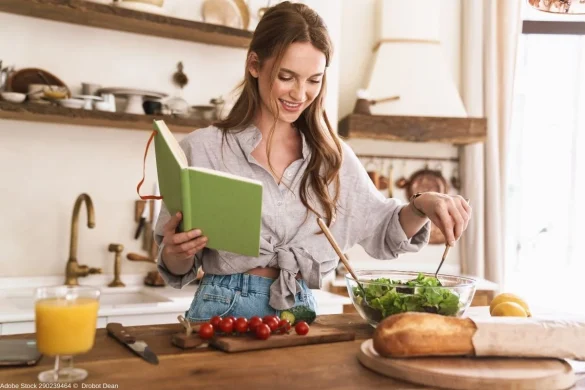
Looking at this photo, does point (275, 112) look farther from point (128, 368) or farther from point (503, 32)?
point (503, 32)

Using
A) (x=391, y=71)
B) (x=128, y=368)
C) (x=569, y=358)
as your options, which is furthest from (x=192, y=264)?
(x=391, y=71)

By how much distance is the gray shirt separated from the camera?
1.67 m

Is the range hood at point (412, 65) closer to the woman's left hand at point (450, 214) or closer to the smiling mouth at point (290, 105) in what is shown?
the smiling mouth at point (290, 105)

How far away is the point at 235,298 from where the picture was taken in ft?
5.40

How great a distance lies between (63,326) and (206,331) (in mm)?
323

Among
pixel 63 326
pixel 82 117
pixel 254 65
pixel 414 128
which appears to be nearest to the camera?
pixel 63 326

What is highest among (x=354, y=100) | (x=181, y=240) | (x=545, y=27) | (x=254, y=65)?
(x=545, y=27)

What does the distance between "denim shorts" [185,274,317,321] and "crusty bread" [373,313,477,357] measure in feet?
1.69

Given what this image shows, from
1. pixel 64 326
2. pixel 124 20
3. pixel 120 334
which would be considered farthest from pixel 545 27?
pixel 64 326

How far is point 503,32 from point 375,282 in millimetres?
2973

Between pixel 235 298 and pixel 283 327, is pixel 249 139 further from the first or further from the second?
pixel 283 327

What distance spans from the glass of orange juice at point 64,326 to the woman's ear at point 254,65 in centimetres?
92

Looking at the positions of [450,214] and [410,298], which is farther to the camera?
[450,214]

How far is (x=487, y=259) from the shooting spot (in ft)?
12.9
